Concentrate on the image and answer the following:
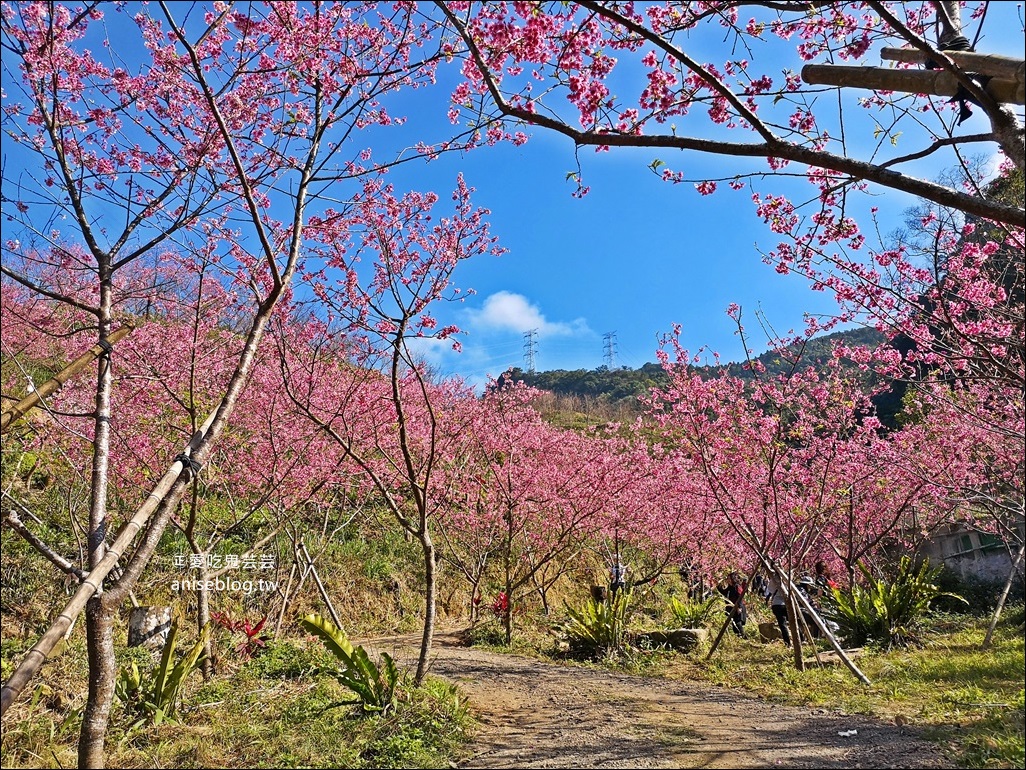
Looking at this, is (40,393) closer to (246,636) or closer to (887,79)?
(887,79)

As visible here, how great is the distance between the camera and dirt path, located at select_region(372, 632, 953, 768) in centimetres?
397

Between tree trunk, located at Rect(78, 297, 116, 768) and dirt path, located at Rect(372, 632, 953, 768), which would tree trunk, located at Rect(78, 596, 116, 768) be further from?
dirt path, located at Rect(372, 632, 953, 768)

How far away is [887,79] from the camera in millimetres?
2396

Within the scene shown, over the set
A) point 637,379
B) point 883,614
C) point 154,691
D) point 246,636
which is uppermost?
point 637,379

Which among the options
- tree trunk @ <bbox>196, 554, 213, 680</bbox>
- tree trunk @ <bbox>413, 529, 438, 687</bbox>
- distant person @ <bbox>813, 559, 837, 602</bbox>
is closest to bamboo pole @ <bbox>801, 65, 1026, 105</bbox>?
tree trunk @ <bbox>413, 529, 438, 687</bbox>

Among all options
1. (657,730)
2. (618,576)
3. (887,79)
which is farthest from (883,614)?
(887,79)

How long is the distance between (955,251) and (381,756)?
654 cm

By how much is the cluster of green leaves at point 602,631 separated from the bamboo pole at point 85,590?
6.88 metres

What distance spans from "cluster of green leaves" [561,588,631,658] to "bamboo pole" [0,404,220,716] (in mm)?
6875

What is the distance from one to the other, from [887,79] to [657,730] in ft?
14.6

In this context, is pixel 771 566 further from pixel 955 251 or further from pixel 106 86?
pixel 106 86

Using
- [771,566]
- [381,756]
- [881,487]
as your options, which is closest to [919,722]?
[771,566]

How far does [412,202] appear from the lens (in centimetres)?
573

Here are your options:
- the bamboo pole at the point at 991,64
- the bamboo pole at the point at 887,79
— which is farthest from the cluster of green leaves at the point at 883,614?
the bamboo pole at the point at 991,64
